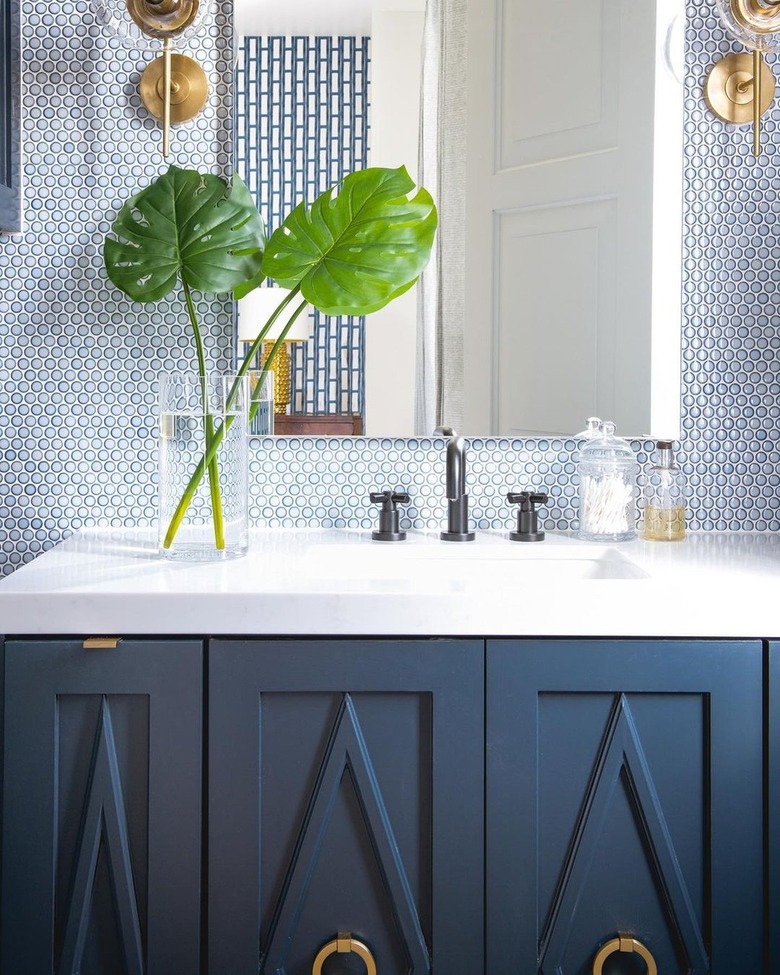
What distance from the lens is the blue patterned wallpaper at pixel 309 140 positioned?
69.2 inches

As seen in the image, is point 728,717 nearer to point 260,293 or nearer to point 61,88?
point 260,293

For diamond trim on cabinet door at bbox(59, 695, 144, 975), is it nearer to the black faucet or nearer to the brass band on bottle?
the black faucet

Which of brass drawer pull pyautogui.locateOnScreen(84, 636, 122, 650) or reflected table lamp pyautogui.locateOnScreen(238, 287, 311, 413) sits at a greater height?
reflected table lamp pyautogui.locateOnScreen(238, 287, 311, 413)

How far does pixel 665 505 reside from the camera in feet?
5.82

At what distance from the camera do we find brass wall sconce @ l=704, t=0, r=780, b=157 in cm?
168

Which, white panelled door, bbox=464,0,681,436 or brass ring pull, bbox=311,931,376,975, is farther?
white panelled door, bbox=464,0,681,436

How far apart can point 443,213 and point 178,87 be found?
551 mm

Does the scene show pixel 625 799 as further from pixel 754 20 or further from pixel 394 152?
pixel 754 20

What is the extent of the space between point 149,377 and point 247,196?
392mm

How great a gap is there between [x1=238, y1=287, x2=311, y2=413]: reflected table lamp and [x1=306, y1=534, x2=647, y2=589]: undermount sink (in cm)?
34

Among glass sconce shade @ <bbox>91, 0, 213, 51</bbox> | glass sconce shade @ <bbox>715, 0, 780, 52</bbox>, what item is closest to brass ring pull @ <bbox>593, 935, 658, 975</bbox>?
glass sconce shade @ <bbox>715, 0, 780, 52</bbox>

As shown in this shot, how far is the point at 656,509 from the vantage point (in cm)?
178

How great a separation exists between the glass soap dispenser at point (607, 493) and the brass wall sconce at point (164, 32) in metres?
0.99

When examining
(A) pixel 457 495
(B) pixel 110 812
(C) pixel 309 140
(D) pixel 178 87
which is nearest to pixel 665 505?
(A) pixel 457 495
